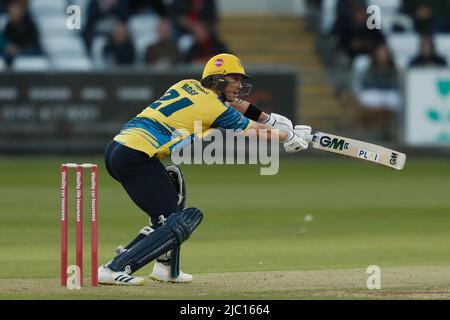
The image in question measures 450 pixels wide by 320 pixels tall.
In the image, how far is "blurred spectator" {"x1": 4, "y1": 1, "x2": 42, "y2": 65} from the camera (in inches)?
828

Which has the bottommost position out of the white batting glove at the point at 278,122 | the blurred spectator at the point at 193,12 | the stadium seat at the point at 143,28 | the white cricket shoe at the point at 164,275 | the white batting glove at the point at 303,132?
the white cricket shoe at the point at 164,275

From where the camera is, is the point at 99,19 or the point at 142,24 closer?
the point at 99,19

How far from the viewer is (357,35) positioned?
22.4 metres

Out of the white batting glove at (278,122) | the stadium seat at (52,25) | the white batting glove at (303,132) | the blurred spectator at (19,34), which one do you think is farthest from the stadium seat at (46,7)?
the white batting glove at (303,132)

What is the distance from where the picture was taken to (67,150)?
20.3 meters

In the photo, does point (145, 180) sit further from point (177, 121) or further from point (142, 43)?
point (142, 43)

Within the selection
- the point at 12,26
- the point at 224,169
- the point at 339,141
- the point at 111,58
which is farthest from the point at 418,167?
the point at 339,141

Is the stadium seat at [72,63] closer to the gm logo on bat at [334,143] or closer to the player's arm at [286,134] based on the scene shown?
the player's arm at [286,134]

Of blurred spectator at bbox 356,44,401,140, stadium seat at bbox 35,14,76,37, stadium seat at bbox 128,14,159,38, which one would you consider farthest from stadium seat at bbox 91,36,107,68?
blurred spectator at bbox 356,44,401,140

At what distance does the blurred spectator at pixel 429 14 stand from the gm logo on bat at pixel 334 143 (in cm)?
1464

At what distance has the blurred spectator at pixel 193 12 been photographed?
22703 millimetres

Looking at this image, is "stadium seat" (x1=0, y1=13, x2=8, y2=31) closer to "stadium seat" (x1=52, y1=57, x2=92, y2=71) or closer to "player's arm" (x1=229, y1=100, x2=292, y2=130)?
"stadium seat" (x1=52, y1=57, x2=92, y2=71)

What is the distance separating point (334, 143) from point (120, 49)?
12.8 m

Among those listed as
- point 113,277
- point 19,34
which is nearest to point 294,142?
point 113,277
